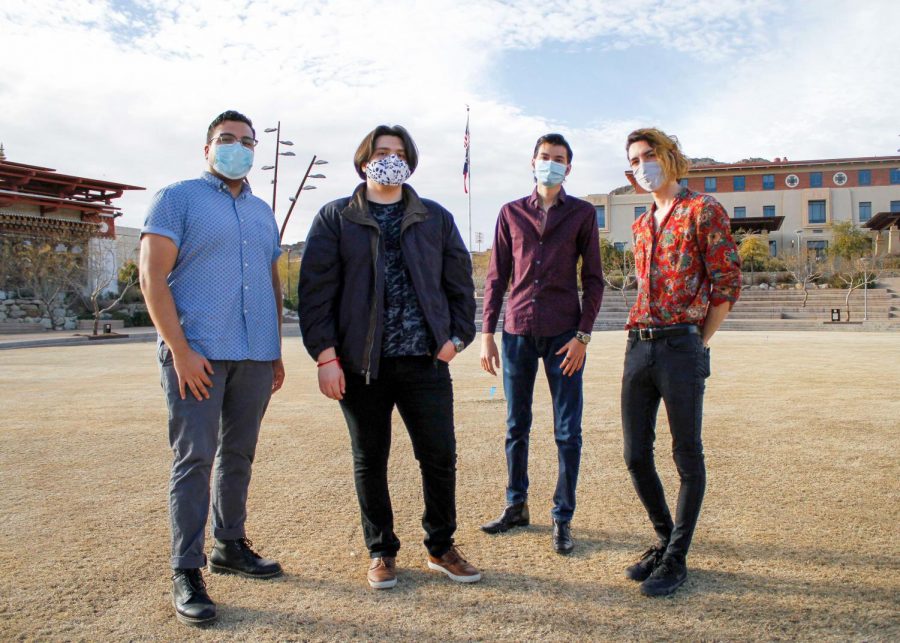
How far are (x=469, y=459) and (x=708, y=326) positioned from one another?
8.89ft

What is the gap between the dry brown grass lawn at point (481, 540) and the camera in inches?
106

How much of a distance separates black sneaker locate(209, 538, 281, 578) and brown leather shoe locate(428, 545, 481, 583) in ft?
2.33

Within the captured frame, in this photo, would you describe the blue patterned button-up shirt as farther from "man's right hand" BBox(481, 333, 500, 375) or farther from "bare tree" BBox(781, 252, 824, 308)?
"bare tree" BBox(781, 252, 824, 308)

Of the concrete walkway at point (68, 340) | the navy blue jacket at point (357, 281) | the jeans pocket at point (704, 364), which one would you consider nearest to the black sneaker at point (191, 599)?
the navy blue jacket at point (357, 281)

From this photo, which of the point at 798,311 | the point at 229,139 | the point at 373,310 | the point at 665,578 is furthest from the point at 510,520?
the point at 798,311

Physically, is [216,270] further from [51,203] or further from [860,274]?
[860,274]

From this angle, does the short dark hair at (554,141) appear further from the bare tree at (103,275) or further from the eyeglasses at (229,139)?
the bare tree at (103,275)

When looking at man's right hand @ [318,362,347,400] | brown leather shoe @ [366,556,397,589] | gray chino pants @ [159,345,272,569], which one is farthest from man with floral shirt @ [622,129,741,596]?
gray chino pants @ [159,345,272,569]

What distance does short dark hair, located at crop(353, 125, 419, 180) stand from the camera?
3.28m

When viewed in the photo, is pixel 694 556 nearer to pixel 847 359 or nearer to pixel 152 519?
pixel 152 519

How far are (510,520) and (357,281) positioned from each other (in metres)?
1.60

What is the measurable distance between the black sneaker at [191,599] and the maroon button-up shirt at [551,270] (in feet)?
6.17

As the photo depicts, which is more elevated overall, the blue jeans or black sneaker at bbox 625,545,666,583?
the blue jeans

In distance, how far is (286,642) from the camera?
2531 millimetres
